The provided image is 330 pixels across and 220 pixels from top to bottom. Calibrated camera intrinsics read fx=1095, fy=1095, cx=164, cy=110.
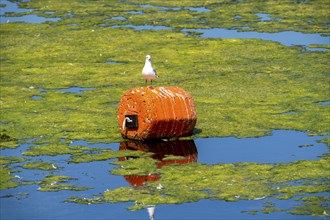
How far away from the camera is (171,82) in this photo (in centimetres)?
2945

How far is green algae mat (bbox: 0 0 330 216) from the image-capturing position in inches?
813

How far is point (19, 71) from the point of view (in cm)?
3119

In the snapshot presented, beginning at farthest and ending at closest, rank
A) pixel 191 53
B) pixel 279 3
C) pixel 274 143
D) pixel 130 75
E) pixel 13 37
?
pixel 279 3
pixel 13 37
pixel 191 53
pixel 130 75
pixel 274 143

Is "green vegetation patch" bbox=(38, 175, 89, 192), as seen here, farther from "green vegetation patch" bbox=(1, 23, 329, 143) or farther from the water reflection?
"green vegetation patch" bbox=(1, 23, 329, 143)

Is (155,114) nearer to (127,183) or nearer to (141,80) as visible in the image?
(127,183)

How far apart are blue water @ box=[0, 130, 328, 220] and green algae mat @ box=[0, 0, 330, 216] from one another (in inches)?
11.7

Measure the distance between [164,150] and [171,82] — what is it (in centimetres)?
662

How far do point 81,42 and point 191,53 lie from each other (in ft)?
13.4

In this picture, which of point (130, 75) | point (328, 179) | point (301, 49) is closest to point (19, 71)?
point (130, 75)

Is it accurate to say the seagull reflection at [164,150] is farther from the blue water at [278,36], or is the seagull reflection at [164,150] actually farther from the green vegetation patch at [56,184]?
the blue water at [278,36]

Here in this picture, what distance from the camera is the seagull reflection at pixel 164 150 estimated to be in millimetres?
20859

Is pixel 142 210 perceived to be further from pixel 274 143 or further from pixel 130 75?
pixel 130 75

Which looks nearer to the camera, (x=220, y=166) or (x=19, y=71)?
(x=220, y=166)

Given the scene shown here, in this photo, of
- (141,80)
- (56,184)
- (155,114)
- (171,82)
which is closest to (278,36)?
(171,82)
